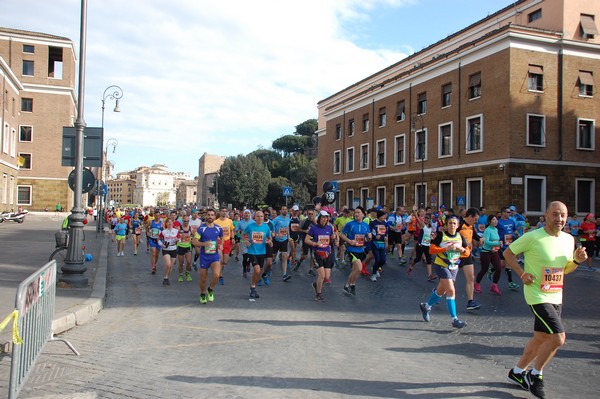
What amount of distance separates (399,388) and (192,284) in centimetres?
833

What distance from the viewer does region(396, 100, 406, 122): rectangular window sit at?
39.3 m

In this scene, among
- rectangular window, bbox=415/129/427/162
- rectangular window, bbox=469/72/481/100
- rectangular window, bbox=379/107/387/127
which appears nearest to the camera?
rectangular window, bbox=469/72/481/100

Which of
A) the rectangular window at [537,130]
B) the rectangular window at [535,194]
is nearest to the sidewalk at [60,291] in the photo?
the rectangular window at [535,194]

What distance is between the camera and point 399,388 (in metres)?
4.89

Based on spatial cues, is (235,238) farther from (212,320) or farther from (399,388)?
(399,388)

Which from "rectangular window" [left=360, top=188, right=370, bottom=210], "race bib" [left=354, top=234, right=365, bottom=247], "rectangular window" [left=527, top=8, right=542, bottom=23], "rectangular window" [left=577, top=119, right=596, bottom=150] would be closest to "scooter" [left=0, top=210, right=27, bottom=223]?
"rectangular window" [left=360, top=188, right=370, bottom=210]

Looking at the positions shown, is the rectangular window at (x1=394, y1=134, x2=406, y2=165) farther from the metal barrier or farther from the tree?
the tree

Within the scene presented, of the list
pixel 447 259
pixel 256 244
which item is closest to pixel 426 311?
pixel 447 259

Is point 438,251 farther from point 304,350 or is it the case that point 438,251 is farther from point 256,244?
point 256,244

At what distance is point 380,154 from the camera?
4269cm

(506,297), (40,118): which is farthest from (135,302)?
(40,118)

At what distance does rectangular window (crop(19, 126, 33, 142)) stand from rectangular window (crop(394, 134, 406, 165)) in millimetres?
38582

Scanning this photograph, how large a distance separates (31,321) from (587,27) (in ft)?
116

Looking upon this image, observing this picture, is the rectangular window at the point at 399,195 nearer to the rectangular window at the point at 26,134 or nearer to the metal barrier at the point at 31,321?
the metal barrier at the point at 31,321
